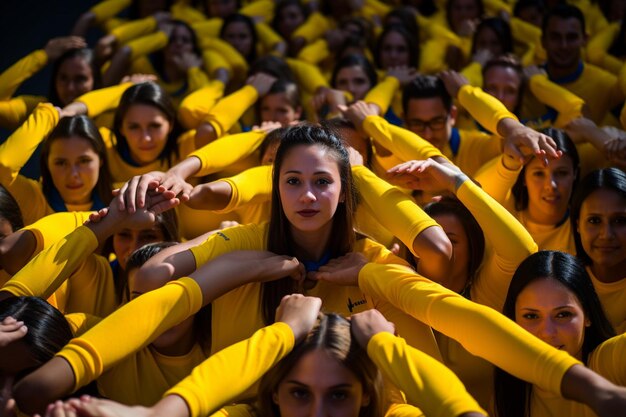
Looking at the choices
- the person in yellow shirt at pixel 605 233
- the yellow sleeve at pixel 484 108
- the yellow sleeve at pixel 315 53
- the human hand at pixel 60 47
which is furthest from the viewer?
the yellow sleeve at pixel 315 53

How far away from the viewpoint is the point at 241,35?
Result: 16.4ft

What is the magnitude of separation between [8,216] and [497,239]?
1.52m

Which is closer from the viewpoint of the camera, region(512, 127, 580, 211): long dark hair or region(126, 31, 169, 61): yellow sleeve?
region(512, 127, 580, 211): long dark hair

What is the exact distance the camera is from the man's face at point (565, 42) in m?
4.09

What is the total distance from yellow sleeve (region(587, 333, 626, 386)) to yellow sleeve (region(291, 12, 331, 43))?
11.6 feet

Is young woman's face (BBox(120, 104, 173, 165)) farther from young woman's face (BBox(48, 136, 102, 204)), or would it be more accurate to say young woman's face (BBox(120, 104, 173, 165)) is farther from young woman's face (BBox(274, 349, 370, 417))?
young woman's face (BBox(274, 349, 370, 417))

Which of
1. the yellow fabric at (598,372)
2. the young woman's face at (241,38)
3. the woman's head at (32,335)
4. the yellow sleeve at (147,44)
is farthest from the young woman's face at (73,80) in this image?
the yellow fabric at (598,372)

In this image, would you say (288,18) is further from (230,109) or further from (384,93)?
(230,109)

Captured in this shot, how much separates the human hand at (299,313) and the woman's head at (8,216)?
3.51 ft

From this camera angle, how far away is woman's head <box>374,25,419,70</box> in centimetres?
473

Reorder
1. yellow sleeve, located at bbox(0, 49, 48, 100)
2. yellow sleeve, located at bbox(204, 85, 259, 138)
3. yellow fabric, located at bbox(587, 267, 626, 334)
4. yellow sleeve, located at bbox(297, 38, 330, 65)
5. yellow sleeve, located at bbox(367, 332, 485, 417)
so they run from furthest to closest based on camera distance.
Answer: yellow sleeve, located at bbox(297, 38, 330, 65) < yellow sleeve, located at bbox(0, 49, 48, 100) < yellow sleeve, located at bbox(204, 85, 259, 138) < yellow fabric, located at bbox(587, 267, 626, 334) < yellow sleeve, located at bbox(367, 332, 485, 417)

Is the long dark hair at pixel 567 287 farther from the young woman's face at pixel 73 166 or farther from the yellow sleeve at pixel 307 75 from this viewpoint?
the yellow sleeve at pixel 307 75

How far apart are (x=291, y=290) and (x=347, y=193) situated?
324mm

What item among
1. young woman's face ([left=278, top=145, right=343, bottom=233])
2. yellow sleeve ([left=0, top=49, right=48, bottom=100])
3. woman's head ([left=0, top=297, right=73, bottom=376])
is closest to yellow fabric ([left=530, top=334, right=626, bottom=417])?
young woman's face ([left=278, top=145, right=343, bottom=233])
